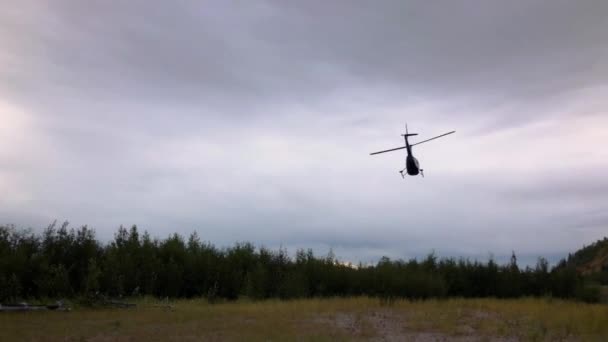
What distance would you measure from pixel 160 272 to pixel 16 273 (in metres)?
6.33

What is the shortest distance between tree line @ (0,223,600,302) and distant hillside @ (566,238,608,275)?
4477 cm

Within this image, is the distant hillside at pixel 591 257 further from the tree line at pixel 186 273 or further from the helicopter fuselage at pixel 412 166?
the helicopter fuselage at pixel 412 166

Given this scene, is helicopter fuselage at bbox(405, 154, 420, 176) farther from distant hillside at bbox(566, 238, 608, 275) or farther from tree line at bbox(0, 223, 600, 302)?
distant hillside at bbox(566, 238, 608, 275)

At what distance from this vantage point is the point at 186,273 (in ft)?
100

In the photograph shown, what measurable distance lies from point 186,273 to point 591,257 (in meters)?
69.0

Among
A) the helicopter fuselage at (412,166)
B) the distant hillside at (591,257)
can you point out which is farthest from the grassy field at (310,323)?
the distant hillside at (591,257)

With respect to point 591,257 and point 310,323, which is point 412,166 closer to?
point 310,323

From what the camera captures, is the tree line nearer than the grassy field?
No

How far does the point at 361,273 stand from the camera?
32.1m

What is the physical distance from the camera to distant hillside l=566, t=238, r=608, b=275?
7498 centimetres

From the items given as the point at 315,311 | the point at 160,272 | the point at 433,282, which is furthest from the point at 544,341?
the point at 160,272

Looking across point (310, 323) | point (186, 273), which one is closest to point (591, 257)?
point (186, 273)

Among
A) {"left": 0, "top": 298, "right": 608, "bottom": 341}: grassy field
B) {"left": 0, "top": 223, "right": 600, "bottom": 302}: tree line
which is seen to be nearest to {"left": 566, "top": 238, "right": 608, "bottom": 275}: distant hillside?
{"left": 0, "top": 223, "right": 600, "bottom": 302}: tree line

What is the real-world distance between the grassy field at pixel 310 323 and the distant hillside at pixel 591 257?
58496 mm
